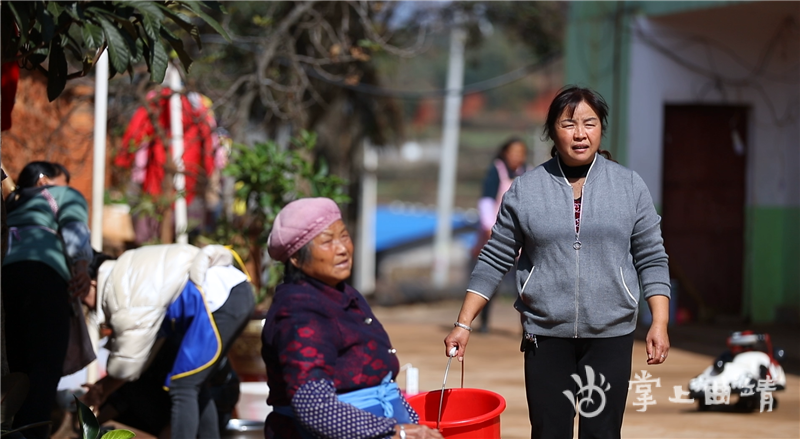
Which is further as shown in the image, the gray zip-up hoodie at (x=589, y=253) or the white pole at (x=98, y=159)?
the white pole at (x=98, y=159)

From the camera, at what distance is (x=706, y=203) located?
9.64m

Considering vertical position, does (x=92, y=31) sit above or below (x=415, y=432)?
above

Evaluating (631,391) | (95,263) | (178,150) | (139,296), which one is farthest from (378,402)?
(178,150)

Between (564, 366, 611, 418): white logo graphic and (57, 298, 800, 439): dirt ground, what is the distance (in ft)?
5.57

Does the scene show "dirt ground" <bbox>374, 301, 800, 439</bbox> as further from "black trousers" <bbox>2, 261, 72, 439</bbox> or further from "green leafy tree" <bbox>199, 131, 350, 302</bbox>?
"black trousers" <bbox>2, 261, 72, 439</bbox>

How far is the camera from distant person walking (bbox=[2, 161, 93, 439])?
14.0 ft

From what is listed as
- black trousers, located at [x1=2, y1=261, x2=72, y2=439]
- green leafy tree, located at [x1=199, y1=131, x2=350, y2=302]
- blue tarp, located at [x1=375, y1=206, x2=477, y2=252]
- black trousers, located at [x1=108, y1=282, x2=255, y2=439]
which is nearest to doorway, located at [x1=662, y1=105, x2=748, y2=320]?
green leafy tree, located at [x1=199, y1=131, x2=350, y2=302]

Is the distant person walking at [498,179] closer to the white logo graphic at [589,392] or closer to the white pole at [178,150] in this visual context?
the white pole at [178,150]

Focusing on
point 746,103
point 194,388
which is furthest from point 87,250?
point 746,103

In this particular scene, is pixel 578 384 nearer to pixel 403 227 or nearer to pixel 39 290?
pixel 39 290

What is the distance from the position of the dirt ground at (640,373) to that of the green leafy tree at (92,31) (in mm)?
2606

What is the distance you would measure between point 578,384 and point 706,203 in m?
6.73

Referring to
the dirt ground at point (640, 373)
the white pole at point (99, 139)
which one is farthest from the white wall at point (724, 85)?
the white pole at point (99, 139)

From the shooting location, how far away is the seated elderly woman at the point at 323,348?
2736 mm
